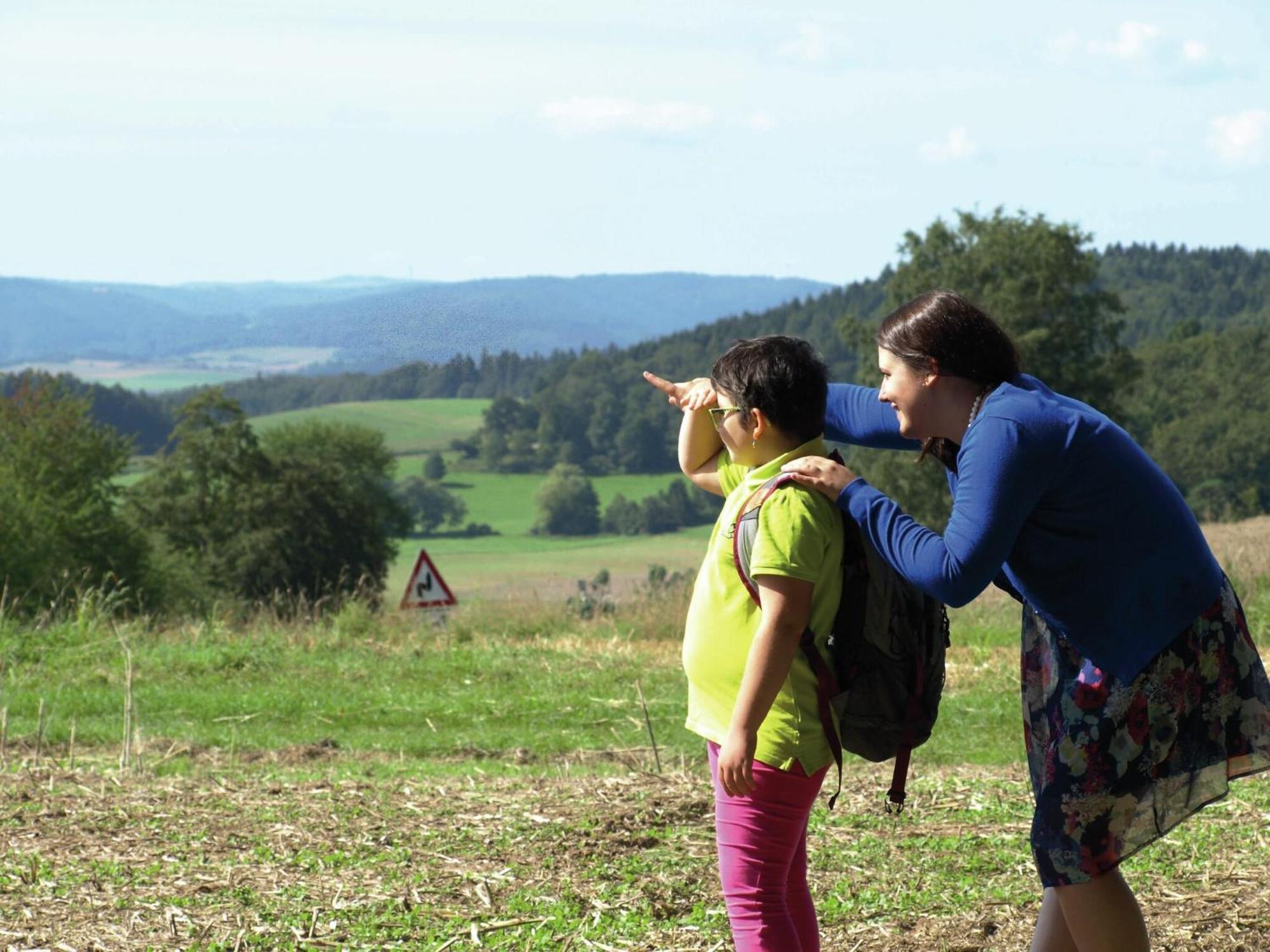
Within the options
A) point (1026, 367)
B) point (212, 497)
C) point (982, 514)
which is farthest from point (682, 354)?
point (982, 514)

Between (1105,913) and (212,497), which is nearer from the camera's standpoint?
(1105,913)

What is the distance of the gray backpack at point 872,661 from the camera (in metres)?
3.01

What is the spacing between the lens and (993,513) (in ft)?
8.77

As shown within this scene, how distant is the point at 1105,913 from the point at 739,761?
83 cm

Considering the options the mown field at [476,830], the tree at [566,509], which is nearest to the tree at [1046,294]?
the tree at [566,509]

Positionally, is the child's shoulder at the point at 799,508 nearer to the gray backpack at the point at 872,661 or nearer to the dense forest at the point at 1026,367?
the gray backpack at the point at 872,661

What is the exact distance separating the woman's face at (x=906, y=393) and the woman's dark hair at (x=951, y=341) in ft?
0.05

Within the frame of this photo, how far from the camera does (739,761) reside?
2.93 meters

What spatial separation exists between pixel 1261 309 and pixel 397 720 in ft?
353

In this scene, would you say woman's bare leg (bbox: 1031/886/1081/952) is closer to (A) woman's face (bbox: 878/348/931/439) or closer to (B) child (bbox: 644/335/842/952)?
(B) child (bbox: 644/335/842/952)

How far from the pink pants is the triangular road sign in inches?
458

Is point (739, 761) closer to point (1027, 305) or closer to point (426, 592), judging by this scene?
point (426, 592)

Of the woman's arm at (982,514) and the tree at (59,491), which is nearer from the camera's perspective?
the woman's arm at (982,514)

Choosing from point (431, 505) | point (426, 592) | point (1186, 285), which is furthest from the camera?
point (1186, 285)
